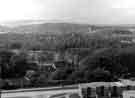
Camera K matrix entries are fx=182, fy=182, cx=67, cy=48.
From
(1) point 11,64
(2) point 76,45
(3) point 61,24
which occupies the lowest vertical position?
(1) point 11,64

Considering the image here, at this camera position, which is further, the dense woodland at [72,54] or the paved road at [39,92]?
the dense woodland at [72,54]

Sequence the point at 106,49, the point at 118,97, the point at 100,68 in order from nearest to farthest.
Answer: the point at 118,97 → the point at 100,68 → the point at 106,49

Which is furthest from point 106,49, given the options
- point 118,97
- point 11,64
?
point 11,64

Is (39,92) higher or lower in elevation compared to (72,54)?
lower

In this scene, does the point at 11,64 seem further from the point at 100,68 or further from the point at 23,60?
the point at 100,68

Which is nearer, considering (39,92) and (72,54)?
(39,92)

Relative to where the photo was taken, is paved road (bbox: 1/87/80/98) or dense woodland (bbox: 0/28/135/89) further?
dense woodland (bbox: 0/28/135/89)

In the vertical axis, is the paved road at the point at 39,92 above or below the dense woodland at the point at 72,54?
below

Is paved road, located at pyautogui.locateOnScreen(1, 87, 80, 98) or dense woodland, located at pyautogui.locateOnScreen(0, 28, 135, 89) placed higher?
dense woodland, located at pyautogui.locateOnScreen(0, 28, 135, 89)
